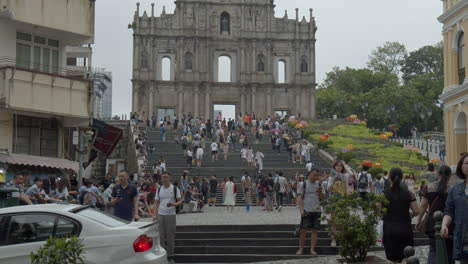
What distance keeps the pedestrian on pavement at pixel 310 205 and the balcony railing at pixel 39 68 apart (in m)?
12.4

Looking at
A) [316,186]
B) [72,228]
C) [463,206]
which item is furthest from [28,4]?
[463,206]

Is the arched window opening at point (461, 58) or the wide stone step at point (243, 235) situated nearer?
the wide stone step at point (243, 235)

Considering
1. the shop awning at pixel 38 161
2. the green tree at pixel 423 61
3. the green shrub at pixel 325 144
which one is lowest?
the shop awning at pixel 38 161

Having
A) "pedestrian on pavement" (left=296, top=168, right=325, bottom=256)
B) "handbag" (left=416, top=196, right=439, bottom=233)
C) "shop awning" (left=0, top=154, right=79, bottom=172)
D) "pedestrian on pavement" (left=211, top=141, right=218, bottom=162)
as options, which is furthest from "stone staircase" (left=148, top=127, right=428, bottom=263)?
"pedestrian on pavement" (left=211, top=141, right=218, bottom=162)

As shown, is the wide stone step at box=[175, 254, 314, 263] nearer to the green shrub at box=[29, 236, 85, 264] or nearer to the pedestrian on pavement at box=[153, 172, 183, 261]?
the pedestrian on pavement at box=[153, 172, 183, 261]

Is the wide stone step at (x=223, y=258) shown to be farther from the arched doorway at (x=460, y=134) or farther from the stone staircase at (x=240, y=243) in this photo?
the arched doorway at (x=460, y=134)

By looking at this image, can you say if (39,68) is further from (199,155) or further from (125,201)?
(199,155)

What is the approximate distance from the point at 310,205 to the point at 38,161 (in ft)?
39.8

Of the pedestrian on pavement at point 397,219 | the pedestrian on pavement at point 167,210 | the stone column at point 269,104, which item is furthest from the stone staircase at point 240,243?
the stone column at point 269,104

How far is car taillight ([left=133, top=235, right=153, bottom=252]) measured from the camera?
9.47 metres

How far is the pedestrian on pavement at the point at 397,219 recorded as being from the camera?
9703 millimetres

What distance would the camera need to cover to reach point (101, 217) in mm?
9883

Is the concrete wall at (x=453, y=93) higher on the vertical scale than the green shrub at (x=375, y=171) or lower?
higher

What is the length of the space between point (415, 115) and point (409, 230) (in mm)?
62942
